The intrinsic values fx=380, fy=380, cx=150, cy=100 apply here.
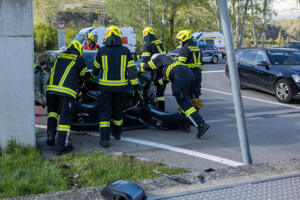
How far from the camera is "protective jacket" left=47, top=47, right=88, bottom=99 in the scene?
5.95 m

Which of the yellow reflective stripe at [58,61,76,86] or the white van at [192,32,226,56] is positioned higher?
the white van at [192,32,226,56]

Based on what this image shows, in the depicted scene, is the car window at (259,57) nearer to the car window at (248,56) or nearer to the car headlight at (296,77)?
the car window at (248,56)

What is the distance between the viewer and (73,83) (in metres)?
6.02

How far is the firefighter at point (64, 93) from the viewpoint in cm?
588

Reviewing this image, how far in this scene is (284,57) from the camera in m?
11.4

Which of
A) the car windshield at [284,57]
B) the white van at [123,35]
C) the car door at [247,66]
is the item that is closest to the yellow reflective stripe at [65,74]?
the car windshield at [284,57]

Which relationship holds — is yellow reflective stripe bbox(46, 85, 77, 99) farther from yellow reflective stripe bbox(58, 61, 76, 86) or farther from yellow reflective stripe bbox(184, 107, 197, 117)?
yellow reflective stripe bbox(184, 107, 197, 117)

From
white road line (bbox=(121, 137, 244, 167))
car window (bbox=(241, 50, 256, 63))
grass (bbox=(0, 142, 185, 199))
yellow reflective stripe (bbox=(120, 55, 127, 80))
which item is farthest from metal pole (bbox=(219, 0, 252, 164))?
car window (bbox=(241, 50, 256, 63))

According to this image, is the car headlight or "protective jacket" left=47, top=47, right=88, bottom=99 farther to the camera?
the car headlight

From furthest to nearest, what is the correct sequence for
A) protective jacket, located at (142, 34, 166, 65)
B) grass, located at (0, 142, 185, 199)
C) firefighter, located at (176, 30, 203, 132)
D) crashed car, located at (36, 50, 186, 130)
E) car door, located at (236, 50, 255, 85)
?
car door, located at (236, 50, 255, 85) → protective jacket, located at (142, 34, 166, 65) → firefighter, located at (176, 30, 203, 132) → crashed car, located at (36, 50, 186, 130) → grass, located at (0, 142, 185, 199)

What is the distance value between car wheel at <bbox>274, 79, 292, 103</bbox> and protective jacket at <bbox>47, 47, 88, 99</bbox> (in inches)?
251

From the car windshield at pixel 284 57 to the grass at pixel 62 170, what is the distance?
7396mm

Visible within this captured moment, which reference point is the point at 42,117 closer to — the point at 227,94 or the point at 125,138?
the point at 125,138

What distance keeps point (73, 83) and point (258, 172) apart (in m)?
3.25
